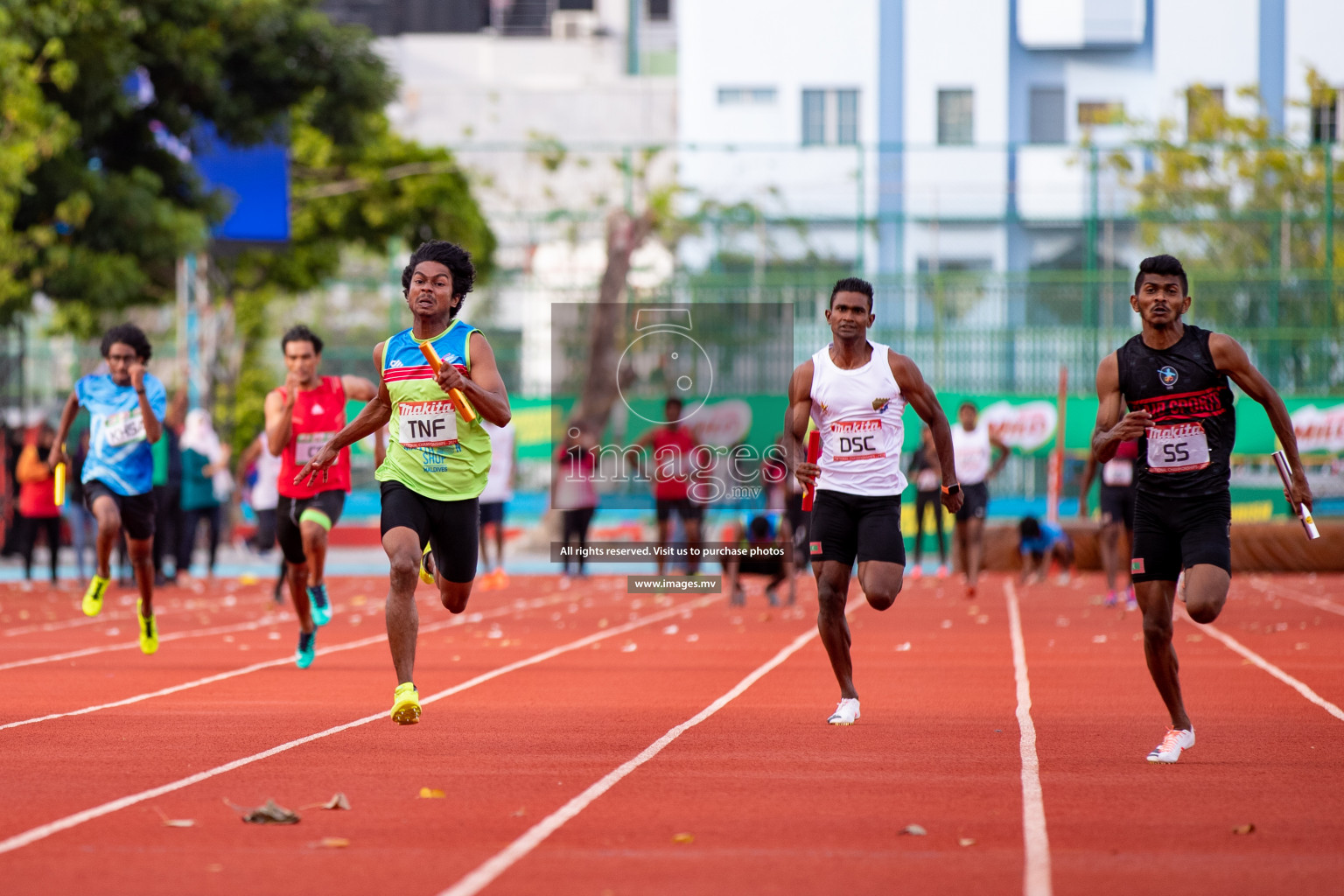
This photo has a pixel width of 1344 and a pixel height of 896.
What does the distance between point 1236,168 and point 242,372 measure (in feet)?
74.3

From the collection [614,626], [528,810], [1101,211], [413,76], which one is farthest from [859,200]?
[413,76]

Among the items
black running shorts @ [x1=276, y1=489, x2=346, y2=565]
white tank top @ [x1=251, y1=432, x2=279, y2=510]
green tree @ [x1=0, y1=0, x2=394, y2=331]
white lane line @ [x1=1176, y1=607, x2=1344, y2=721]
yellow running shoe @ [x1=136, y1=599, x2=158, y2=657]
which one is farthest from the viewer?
green tree @ [x1=0, y1=0, x2=394, y2=331]

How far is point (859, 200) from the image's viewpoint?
35.2 metres

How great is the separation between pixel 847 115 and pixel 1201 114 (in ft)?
32.5

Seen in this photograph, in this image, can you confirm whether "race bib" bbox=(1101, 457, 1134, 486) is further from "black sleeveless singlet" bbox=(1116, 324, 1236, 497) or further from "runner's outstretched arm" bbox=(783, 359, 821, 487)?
"black sleeveless singlet" bbox=(1116, 324, 1236, 497)

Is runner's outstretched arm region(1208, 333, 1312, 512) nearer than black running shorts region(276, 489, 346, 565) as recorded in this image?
Yes

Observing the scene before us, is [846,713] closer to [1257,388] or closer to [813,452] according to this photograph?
[813,452]

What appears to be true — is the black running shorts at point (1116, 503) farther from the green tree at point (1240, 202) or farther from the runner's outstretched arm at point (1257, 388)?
the green tree at point (1240, 202)

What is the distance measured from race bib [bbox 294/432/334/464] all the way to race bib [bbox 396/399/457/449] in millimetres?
3248

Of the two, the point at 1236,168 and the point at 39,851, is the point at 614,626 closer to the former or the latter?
the point at 39,851

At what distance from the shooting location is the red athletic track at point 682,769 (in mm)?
5727

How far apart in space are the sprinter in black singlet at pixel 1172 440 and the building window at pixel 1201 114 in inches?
1375

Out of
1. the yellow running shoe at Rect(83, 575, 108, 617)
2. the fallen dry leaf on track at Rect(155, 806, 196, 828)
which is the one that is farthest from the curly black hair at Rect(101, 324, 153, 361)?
the fallen dry leaf on track at Rect(155, 806, 196, 828)

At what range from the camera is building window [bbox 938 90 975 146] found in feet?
159
